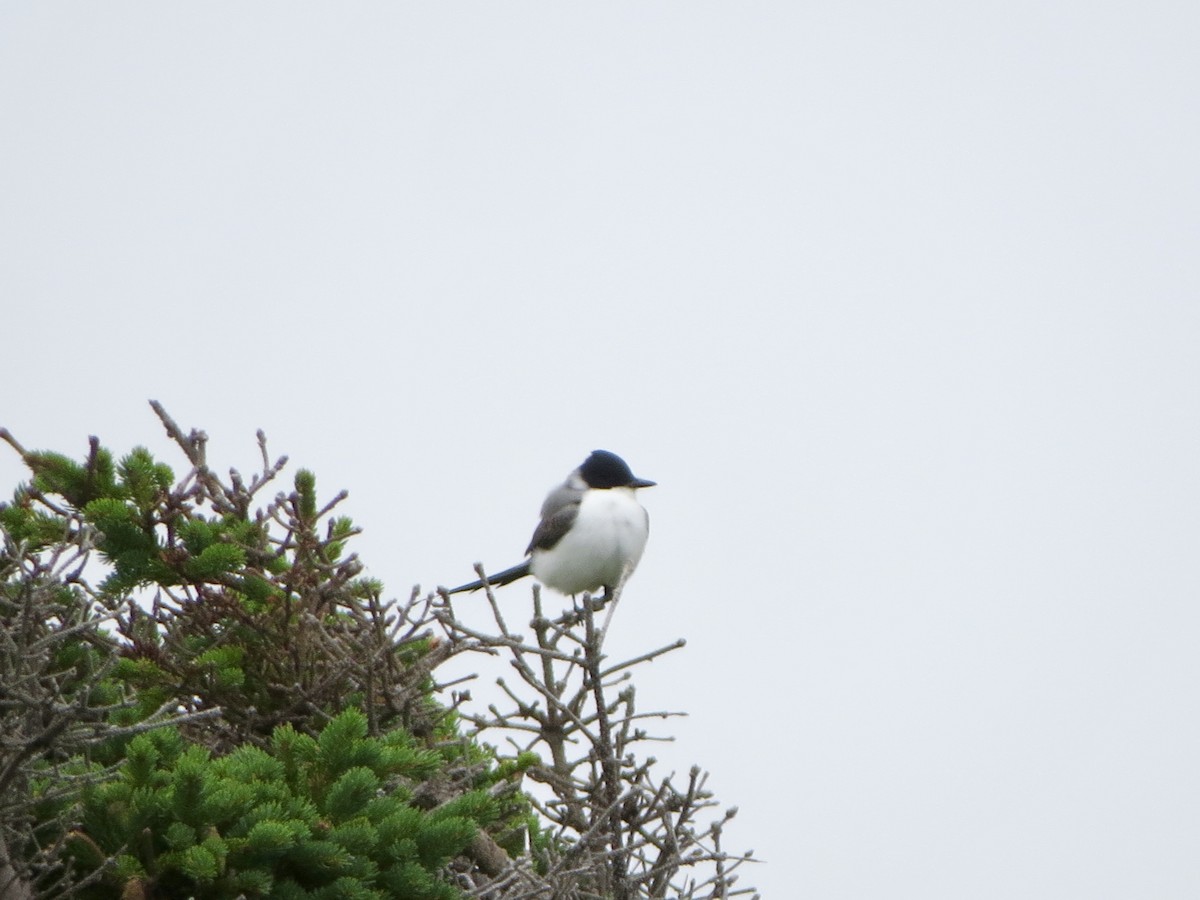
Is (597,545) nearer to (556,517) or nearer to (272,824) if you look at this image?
(556,517)

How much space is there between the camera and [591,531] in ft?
33.4

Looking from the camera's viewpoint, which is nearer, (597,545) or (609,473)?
(597,545)

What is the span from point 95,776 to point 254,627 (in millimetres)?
1518

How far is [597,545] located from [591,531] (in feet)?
0.35

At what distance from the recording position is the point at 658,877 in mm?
4609

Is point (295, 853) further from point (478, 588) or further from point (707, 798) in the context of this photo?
point (478, 588)

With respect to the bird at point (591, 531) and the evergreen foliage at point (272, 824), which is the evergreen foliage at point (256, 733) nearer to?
the evergreen foliage at point (272, 824)

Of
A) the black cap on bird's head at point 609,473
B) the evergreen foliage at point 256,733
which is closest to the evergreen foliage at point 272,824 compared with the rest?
the evergreen foliage at point 256,733

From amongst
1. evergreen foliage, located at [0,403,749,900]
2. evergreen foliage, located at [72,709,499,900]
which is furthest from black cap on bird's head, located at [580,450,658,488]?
evergreen foliage, located at [72,709,499,900]

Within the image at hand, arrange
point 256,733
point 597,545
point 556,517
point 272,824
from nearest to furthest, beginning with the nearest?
point 272,824 < point 256,733 < point 597,545 < point 556,517

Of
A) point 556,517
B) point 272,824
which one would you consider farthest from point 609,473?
point 272,824

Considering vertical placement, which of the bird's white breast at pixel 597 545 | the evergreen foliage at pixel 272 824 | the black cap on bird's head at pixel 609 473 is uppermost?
the black cap on bird's head at pixel 609 473

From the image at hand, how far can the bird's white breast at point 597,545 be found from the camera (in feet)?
33.3

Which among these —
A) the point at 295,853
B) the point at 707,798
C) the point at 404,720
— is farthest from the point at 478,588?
the point at 295,853
